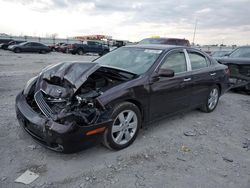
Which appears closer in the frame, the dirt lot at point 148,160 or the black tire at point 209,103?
the dirt lot at point 148,160

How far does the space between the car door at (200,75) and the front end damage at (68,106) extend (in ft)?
5.74

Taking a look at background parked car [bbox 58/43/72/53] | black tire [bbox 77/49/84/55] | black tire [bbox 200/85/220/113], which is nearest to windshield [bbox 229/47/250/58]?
black tire [bbox 200/85/220/113]

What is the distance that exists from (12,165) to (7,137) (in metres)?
0.85

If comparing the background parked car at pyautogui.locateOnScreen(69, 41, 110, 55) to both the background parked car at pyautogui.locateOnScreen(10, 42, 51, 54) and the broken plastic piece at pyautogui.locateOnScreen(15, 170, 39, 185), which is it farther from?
the broken plastic piece at pyautogui.locateOnScreen(15, 170, 39, 185)

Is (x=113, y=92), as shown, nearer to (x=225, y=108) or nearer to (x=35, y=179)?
(x=35, y=179)

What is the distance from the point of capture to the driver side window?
413 cm

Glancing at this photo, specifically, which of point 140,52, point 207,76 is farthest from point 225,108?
point 140,52

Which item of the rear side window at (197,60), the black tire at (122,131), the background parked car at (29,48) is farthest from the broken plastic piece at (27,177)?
the background parked car at (29,48)

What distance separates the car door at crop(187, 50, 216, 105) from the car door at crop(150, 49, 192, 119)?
232 mm

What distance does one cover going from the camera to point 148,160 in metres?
3.27

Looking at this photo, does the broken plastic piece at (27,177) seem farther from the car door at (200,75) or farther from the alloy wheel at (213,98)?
the alloy wheel at (213,98)

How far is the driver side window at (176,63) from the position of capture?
4129 mm

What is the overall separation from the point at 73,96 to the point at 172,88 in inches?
72.5

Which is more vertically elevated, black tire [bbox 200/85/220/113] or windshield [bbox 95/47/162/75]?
windshield [bbox 95/47/162/75]
